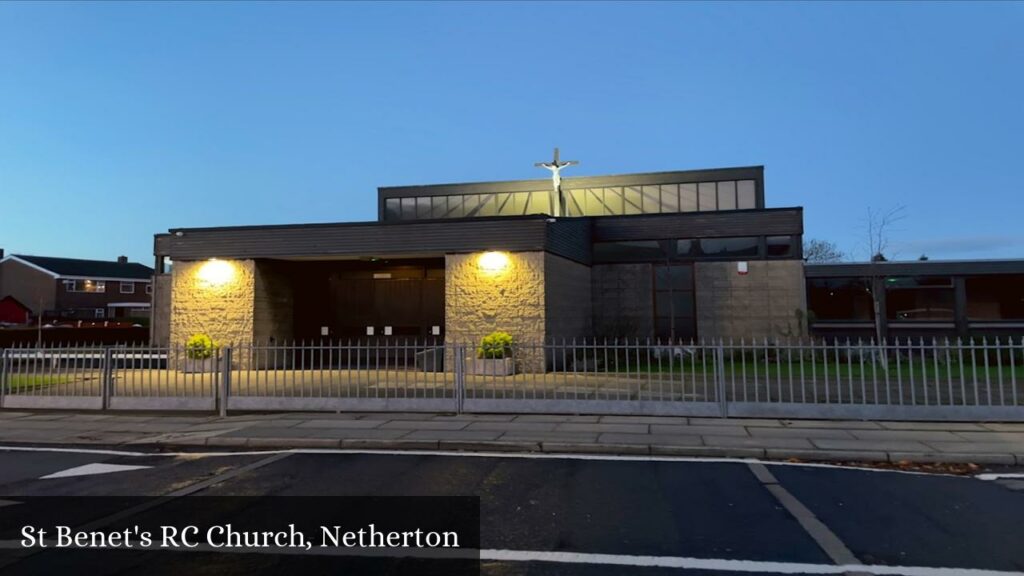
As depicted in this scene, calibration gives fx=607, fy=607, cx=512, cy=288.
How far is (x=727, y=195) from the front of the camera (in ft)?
104

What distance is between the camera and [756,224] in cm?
2167

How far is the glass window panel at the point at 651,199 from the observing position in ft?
106

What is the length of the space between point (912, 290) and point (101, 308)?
Result: 60.2 metres

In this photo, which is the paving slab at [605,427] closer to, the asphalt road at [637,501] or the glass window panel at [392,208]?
the asphalt road at [637,501]

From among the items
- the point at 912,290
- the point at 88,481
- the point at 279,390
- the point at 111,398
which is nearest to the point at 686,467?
the point at 88,481

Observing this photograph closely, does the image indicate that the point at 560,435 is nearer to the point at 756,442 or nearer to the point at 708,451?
the point at 708,451

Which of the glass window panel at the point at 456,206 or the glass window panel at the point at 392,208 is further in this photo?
the glass window panel at the point at 392,208

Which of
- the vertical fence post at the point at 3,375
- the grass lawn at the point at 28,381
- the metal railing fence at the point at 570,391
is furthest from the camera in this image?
the grass lawn at the point at 28,381

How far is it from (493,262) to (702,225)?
9.04m

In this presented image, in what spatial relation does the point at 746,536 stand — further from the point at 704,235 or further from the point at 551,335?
the point at 704,235

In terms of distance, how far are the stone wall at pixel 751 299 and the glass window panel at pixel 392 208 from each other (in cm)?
1928

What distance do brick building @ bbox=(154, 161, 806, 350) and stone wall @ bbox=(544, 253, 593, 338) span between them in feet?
0.20

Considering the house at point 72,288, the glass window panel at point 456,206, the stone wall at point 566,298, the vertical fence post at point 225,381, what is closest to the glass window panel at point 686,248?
the stone wall at point 566,298

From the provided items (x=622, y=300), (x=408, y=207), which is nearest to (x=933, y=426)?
(x=622, y=300)
